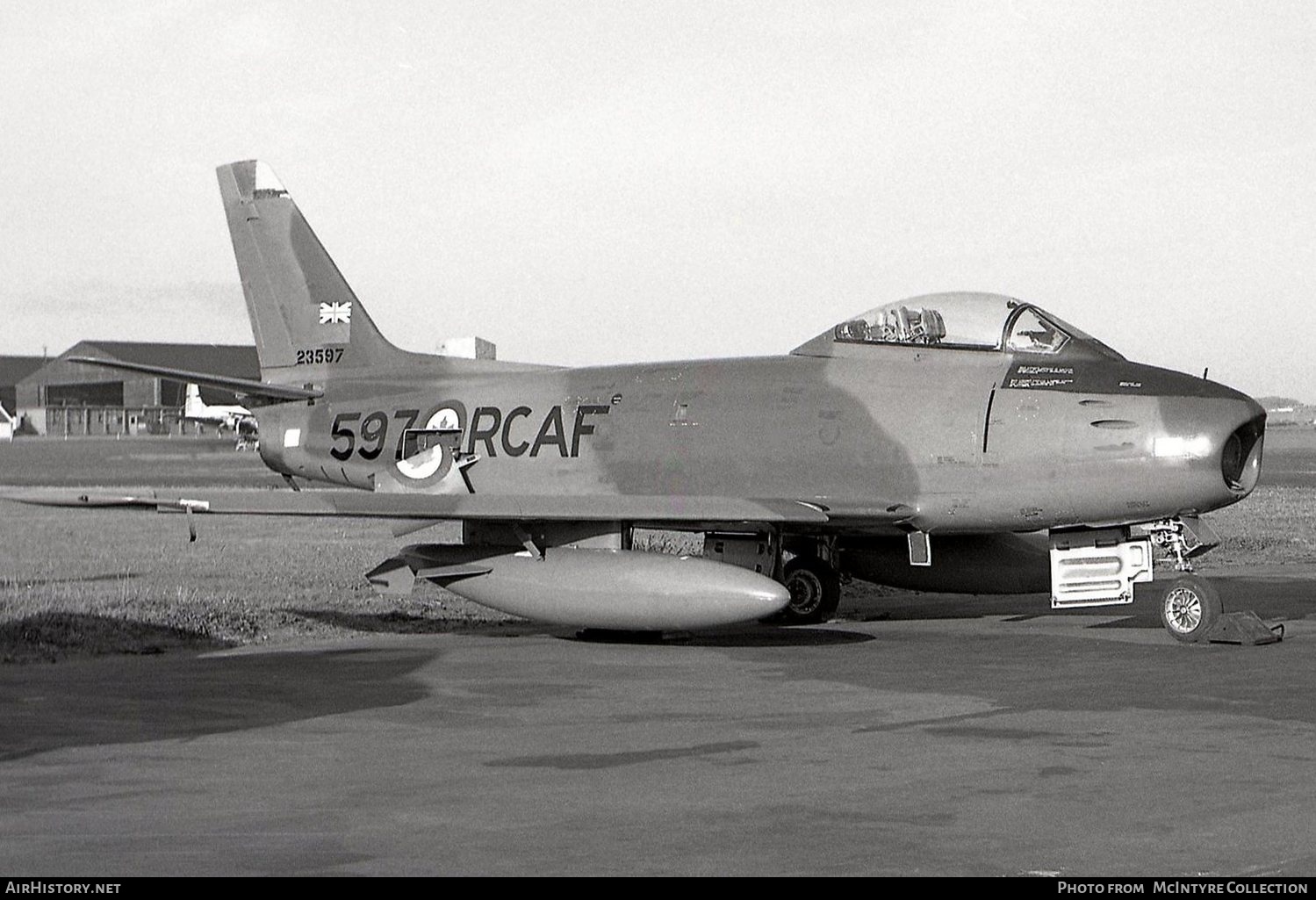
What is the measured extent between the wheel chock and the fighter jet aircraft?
105mm

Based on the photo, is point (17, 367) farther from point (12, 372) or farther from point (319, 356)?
point (319, 356)

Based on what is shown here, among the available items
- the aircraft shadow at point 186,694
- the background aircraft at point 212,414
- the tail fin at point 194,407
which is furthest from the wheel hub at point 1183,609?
the tail fin at point 194,407

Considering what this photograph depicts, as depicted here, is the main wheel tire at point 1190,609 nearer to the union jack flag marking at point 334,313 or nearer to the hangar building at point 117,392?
the union jack flag marking at point 334,313

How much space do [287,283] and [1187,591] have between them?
34.0 feet

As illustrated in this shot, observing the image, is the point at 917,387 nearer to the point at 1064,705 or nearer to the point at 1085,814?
the point at 1064,705

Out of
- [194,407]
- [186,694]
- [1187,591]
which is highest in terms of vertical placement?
[194,407]

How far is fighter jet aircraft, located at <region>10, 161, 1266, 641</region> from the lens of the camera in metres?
12.5

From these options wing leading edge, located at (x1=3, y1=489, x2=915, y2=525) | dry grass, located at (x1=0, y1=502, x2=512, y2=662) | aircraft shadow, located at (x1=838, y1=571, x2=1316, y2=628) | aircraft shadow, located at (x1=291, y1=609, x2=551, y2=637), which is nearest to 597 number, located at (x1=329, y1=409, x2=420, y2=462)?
dry grass, located at (x1=0, y1=502, x2=512, y2=662)

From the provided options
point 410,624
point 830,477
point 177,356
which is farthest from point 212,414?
point 830,477

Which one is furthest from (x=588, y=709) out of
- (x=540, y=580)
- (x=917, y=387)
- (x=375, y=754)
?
(x=917, y=387)

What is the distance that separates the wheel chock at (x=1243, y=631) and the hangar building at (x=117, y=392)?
348 feet

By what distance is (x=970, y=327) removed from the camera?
13.7 metres

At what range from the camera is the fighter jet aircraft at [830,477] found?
12.5 meters
